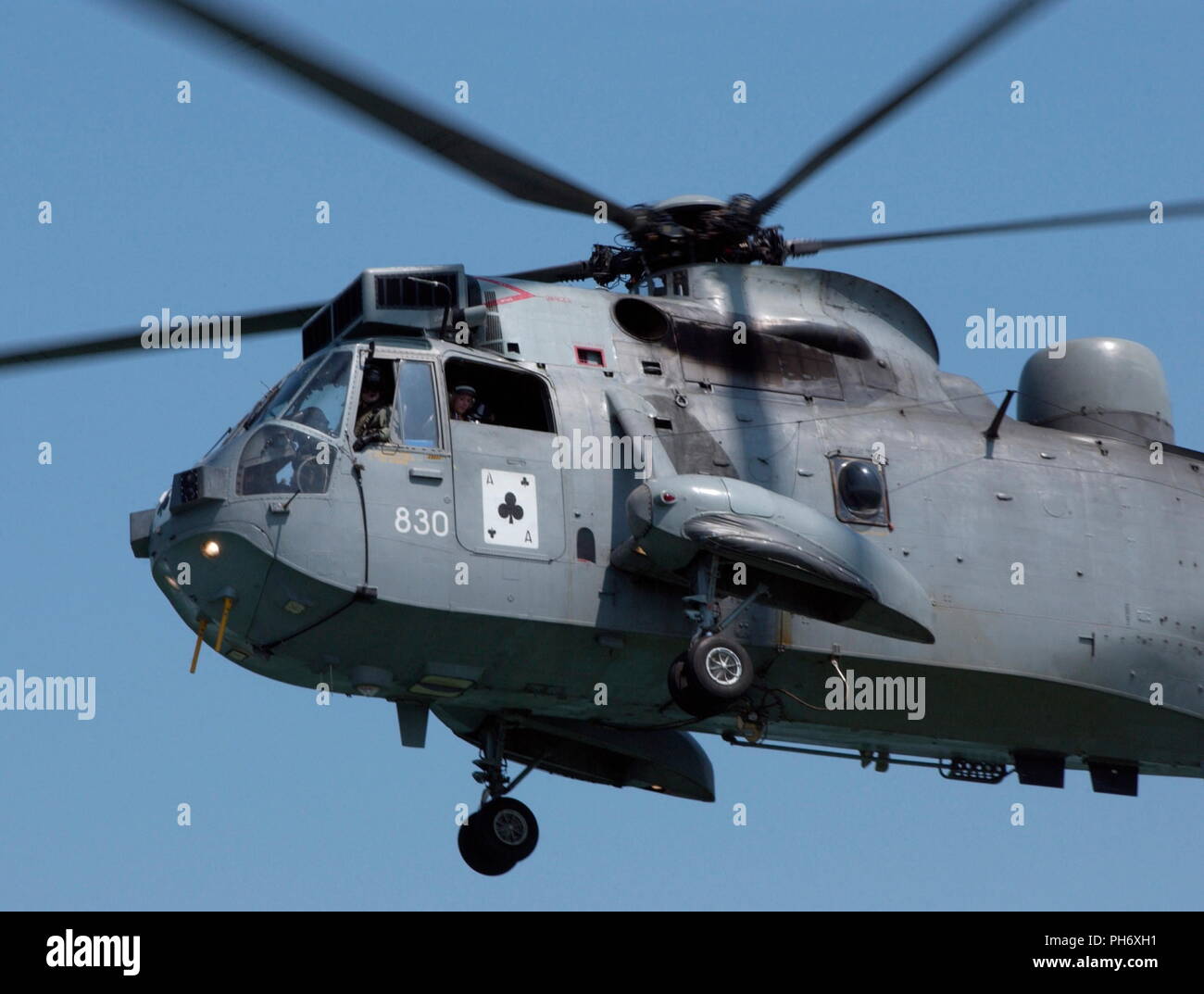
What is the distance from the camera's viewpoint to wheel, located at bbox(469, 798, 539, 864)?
20406 millimetres

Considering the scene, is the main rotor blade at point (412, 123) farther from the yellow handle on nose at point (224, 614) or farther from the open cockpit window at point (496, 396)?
the yellow handle on nose at point (224, 614)

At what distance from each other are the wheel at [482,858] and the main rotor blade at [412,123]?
576cm

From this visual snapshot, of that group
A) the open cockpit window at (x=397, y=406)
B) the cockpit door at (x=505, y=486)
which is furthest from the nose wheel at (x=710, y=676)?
the open cockpit window at (x=397, y=406)

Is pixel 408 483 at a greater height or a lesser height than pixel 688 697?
greater

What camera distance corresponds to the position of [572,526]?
63.7 feet

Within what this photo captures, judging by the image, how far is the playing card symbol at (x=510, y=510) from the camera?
1919 centimetres

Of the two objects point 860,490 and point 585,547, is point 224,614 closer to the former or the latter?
point 585,547

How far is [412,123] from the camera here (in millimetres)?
18641

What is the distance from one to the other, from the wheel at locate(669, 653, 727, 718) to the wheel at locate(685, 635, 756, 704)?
30 millimetres

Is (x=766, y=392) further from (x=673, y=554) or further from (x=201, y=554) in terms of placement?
(x=201, y=554)

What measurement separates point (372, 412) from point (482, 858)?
4177mm

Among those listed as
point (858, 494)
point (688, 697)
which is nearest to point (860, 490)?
point (858, 494)

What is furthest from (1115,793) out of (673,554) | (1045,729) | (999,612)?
(673,554)

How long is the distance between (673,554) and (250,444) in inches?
143
